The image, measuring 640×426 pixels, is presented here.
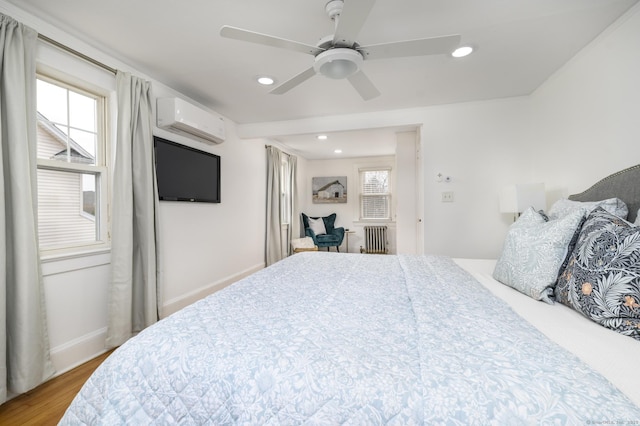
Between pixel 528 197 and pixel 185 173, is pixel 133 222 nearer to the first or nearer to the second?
pixel 185 173

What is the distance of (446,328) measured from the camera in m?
0.88

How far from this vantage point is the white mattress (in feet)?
2.30

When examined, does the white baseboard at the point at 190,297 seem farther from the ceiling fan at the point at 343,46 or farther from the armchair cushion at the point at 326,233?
the ceiling fan at the point at 343,46

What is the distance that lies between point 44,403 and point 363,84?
280 cm

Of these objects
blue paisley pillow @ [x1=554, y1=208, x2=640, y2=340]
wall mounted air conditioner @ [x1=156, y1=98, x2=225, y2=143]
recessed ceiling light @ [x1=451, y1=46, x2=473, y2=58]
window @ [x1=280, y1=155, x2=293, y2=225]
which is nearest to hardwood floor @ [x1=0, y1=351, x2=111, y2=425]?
wall mounted air conditioner @ [x1=156, y1=98, x2=225, y2=143]

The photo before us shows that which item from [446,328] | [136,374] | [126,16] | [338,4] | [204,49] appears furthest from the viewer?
[204,49]

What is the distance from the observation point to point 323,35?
189 cm

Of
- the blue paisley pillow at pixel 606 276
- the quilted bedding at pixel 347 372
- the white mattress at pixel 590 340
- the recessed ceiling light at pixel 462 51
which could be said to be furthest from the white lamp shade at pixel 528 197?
the quilted bedding at pixel 347 372

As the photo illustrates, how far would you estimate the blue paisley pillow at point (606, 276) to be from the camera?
91 centimetres

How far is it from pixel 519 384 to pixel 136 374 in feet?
3.25

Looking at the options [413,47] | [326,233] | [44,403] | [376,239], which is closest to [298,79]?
[413,47]

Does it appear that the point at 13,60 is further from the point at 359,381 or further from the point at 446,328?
the point at 446,328

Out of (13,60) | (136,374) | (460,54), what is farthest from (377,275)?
(13,60)

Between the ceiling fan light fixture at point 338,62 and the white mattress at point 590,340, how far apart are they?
58.4 inches
